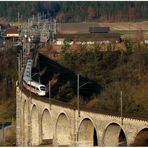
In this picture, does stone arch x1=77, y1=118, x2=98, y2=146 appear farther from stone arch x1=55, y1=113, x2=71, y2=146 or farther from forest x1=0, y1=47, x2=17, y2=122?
forest x1=0, y1=47, x2=17, y2=122

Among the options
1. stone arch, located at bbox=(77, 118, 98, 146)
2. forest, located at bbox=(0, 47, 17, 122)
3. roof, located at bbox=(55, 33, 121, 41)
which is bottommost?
forest, located at bbox=(0, 47, 17, 122)

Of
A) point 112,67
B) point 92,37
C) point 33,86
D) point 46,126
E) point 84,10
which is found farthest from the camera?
point 84,10

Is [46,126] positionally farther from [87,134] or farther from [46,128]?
[87,134]

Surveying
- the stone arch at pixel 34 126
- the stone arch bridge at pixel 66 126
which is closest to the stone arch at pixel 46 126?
the stone arch bridge at pixel 66 126

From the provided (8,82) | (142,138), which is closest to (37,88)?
(142,138)

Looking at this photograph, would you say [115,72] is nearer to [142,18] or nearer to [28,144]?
[28,144]

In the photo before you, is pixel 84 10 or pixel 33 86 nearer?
pixel 33 86

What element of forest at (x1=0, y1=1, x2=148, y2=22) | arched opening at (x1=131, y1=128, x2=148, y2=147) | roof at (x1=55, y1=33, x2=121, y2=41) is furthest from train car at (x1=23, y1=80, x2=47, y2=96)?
forest at (x1=0, y1=1, x2=148, y2=22)
